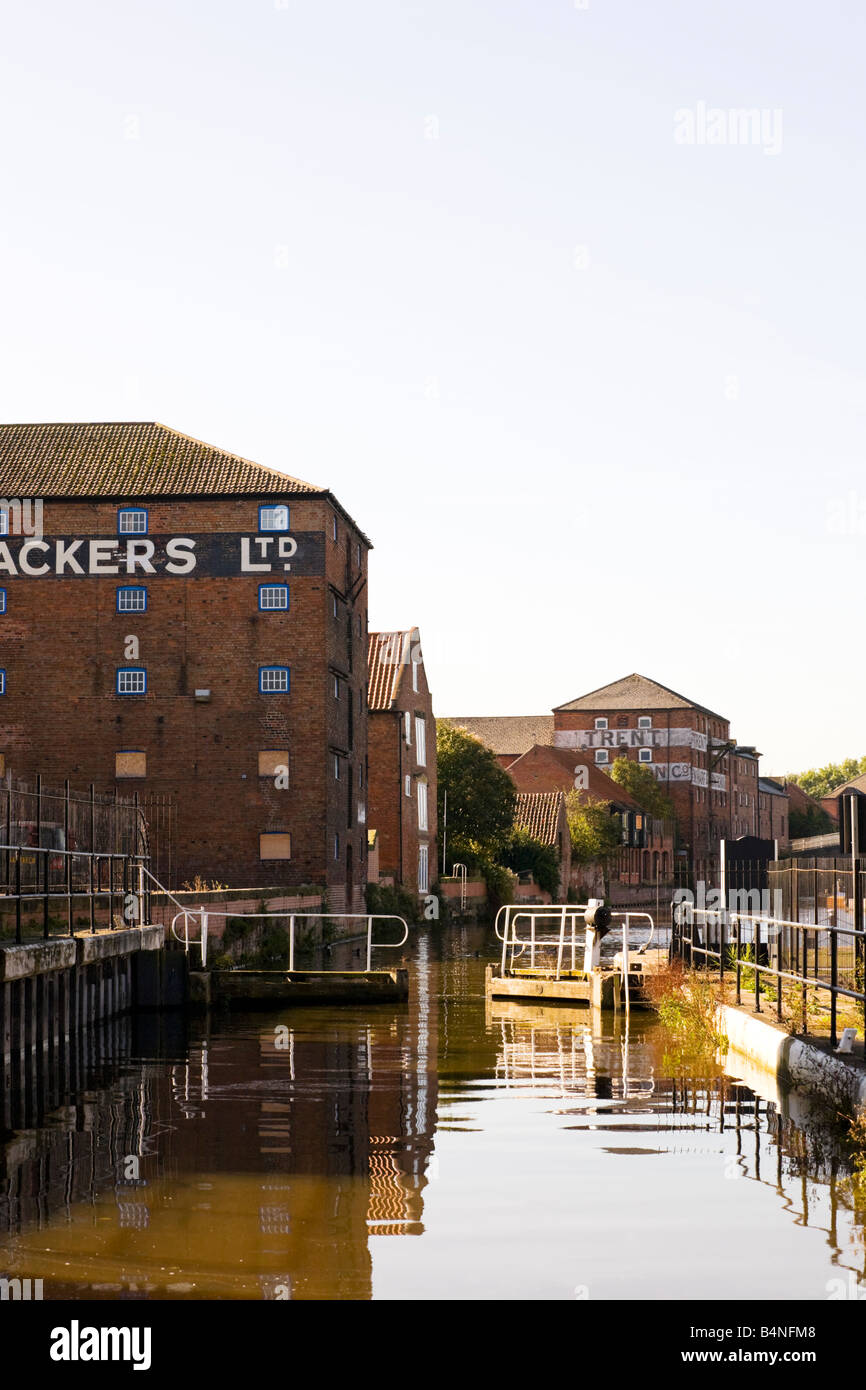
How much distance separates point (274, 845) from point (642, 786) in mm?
70566

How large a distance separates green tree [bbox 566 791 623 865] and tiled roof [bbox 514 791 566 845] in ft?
13.9

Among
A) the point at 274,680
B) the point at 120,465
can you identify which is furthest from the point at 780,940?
the point at 120,465

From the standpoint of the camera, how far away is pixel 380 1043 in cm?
2136

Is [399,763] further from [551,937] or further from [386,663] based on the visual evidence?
[551,937]

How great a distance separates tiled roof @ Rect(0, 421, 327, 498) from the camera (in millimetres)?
46344

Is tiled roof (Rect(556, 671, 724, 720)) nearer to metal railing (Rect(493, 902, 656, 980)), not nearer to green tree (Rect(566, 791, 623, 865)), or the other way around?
green tree (Rect(566, 791, 623, 865))

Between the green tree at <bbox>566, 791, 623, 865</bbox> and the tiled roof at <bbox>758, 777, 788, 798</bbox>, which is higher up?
the tiled roof at <bbox>758, 777, 788, 798</bbox>

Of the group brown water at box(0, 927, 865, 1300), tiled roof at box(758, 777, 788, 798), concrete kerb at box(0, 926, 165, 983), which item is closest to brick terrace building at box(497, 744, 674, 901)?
tiled roof at box(758, 777, 788, 798)

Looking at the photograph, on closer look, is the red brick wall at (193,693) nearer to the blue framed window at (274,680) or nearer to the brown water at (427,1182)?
the blue framed window at (274,680)

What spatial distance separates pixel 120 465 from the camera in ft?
157

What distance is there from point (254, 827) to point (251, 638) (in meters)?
5.48

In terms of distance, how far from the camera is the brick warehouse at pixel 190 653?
4488cm

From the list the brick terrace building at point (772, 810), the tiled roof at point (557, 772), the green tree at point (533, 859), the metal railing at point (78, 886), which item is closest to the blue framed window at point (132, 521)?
the metal railing at point (78, 886)

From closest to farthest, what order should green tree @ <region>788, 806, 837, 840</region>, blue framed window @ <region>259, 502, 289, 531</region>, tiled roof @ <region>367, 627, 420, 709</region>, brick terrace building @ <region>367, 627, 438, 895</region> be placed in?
blue framed window @ <region>259, 502, 289, 531</region>, brick terrace building @ <region>367, 627, 438, 895</region>, tiled roof @ <region>367, 627, 420, 709</region>, green tree @ <region>788, 806, 837, 840</region>
